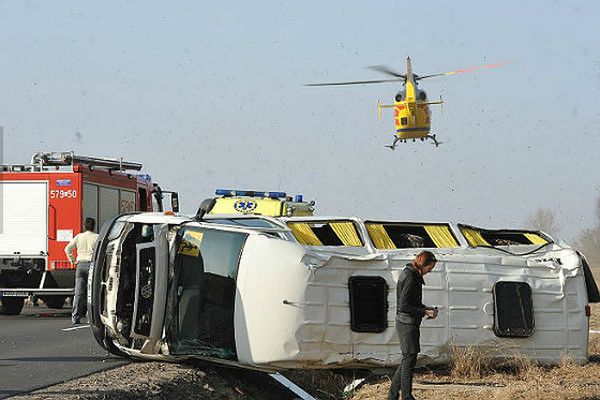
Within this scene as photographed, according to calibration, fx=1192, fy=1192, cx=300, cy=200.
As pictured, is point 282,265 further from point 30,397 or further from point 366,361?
point 30,397

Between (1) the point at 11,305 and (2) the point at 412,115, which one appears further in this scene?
(2) the point at 412,115

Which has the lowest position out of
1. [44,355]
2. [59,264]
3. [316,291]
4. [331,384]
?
[331,384]

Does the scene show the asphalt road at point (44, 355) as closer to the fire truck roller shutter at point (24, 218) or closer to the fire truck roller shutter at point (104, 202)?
the fire truck roller shutter at point (24, 218)

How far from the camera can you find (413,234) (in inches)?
531

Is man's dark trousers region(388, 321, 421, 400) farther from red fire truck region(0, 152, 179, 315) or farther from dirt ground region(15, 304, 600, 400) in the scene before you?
red fire truck region(0, 152, 179, 315)

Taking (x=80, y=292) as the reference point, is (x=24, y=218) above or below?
above

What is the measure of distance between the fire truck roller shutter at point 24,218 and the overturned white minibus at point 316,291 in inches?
446

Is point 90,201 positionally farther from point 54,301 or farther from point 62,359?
point 62,359

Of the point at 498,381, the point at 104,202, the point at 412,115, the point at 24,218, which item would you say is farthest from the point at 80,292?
the point at 412,115

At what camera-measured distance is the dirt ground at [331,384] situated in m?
11.4

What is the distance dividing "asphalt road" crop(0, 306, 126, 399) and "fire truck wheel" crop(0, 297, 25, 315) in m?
2.11

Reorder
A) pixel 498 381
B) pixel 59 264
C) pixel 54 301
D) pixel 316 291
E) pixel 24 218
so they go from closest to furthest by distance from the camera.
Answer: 1. pixel 316 291
2. pixel 498 381
3. pixel 59 264
4. pixel 24 218
5. pixel 54 301

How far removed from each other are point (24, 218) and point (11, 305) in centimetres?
187

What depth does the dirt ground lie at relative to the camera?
1139 centimetres
